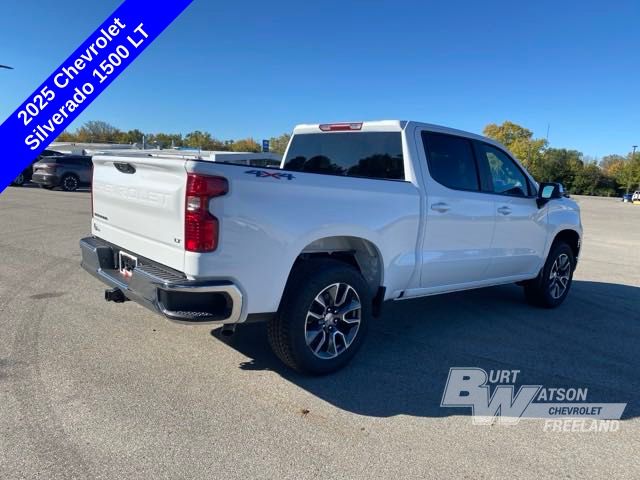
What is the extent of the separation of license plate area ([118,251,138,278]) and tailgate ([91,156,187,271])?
6cm

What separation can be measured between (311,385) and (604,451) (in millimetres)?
1966

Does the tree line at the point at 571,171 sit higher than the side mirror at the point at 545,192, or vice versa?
the tree line at the point at 571,171

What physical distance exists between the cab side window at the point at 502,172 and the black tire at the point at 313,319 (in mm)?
2255

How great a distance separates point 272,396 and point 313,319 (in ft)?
2.11

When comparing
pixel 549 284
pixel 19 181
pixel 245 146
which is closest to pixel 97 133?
pixel 245 146

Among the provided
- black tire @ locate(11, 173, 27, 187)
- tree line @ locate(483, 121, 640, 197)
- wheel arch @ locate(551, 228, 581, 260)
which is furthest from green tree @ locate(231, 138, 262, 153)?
tree line @ locate(483, 121, 640, 197)

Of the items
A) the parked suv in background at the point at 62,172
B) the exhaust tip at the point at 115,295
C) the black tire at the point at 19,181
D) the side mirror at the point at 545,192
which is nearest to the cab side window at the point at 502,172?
the side mirror at the point at 545,192

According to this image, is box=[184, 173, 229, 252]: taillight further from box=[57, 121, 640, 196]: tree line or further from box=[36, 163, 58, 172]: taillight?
box=[57, 121, 640, 196]: tree line

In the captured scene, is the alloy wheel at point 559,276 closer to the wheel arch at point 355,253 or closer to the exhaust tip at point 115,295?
the wheel arch at point 355,253

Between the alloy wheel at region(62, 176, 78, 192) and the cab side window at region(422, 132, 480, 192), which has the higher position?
the cab side window at region(422, 132, 480, 192)

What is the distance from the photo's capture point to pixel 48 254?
303 inches

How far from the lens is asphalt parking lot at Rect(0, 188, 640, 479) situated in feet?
8.83

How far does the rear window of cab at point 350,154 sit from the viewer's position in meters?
4.53

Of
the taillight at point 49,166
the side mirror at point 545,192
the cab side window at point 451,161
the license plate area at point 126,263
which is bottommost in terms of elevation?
the license plate area at point 126,263
